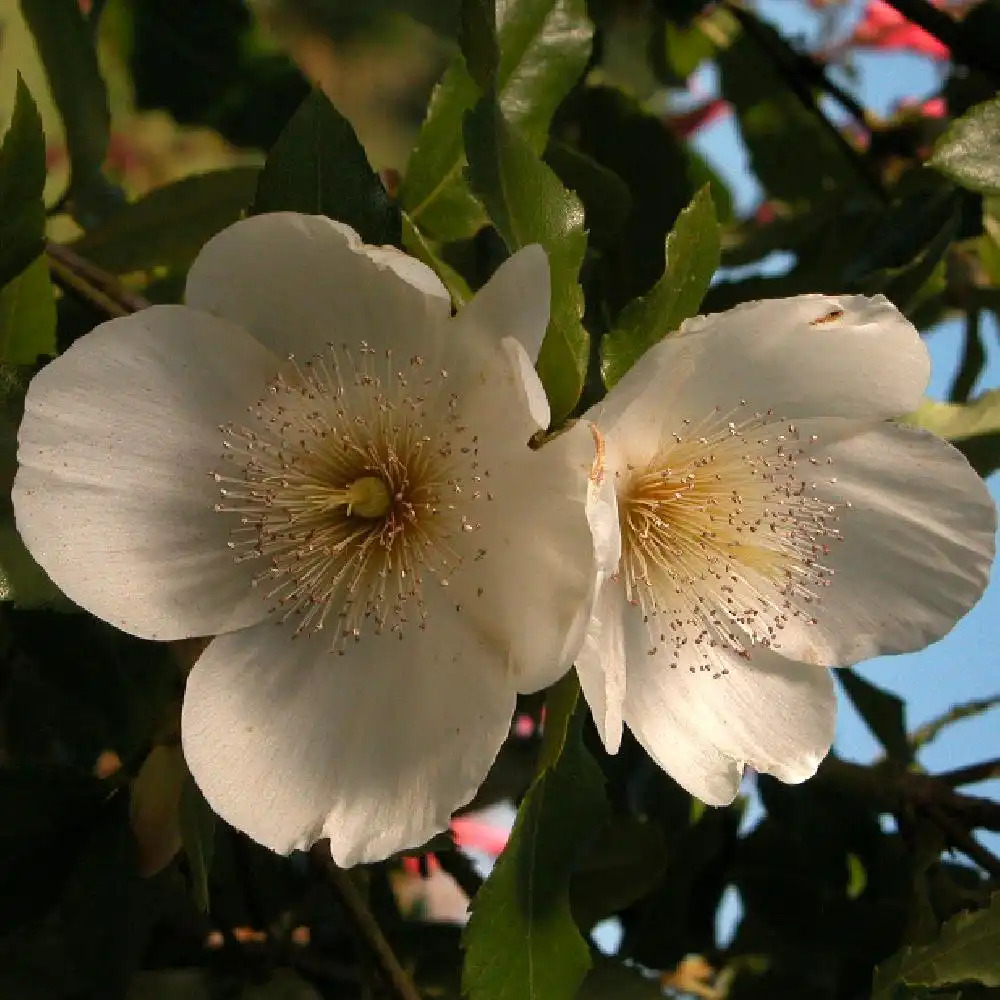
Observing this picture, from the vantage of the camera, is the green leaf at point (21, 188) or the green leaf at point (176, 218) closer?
the green leaf at point (21, 188)

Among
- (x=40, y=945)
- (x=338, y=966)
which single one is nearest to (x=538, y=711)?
(x=338, y=966)

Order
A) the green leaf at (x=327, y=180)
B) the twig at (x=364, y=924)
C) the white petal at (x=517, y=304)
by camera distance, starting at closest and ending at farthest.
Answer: the white petal at (x=517, y=304) → the green leaf at (x=327, y=180) → the twig at (x=364, y=924)

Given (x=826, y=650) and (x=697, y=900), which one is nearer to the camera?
(x=826, y=650)

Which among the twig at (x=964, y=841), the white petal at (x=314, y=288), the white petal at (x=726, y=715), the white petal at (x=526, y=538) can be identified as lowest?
the twig at (x=964, y=841)

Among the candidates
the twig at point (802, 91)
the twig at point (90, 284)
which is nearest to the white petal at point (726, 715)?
the twig at point (90, 284)

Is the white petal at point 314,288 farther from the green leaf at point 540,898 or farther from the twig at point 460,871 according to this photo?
the twig at point 460,871

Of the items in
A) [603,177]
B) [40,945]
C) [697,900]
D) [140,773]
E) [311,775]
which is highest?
[603,177]

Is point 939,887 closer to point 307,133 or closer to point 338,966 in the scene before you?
point 338,966
